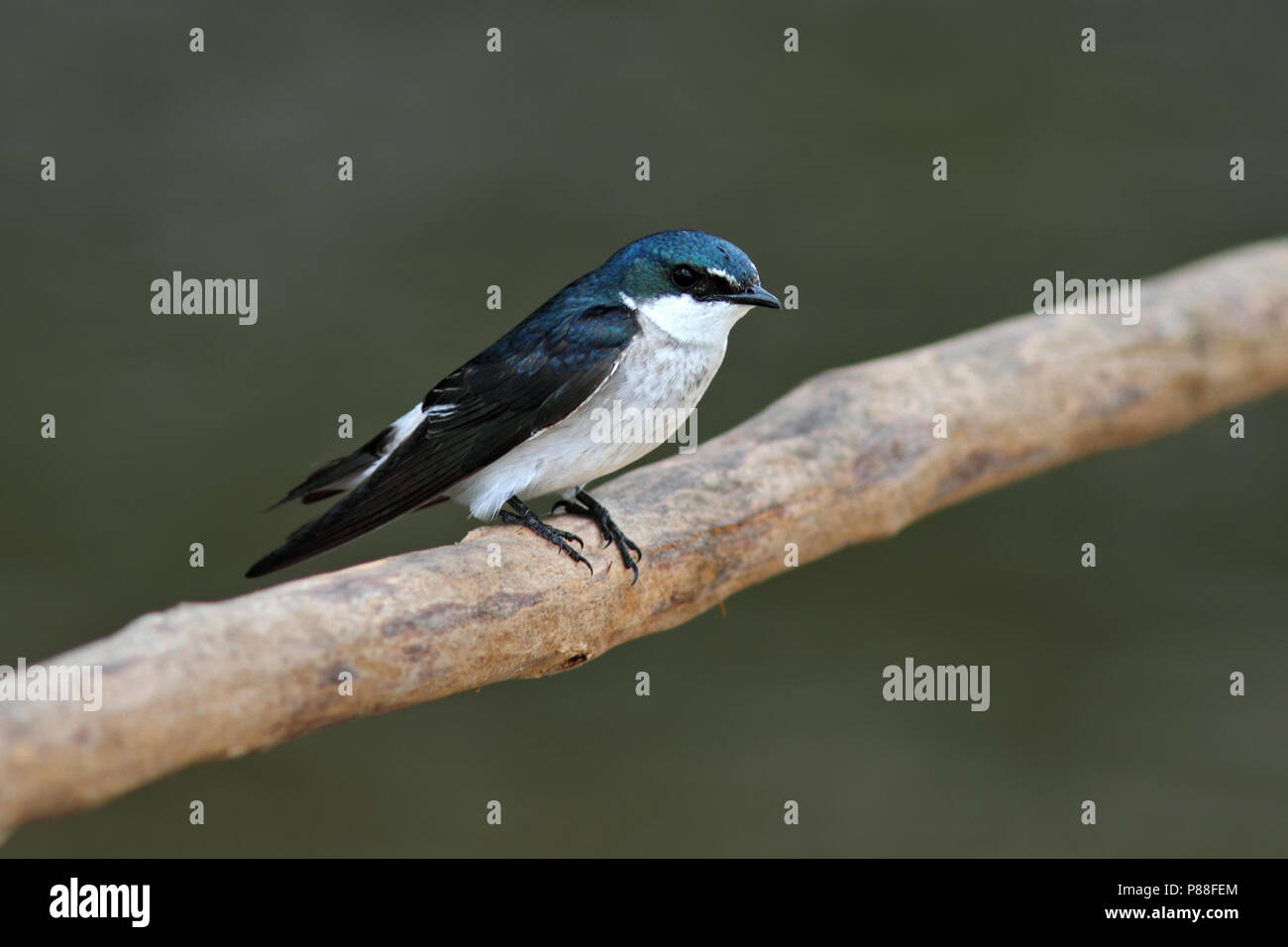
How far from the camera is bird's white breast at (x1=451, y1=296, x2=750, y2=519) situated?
6.30 feet

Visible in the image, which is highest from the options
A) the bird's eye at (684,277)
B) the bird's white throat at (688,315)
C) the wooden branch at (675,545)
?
the bird's eye at (684,277)

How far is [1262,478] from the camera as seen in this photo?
4074mm

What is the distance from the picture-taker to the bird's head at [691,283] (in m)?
1.94

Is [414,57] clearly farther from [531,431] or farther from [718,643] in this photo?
[531,431]

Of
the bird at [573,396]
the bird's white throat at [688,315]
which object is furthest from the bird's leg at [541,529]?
the bird's white throat at [688,315]

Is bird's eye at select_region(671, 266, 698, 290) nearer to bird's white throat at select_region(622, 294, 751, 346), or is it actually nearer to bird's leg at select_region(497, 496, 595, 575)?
bird's white throat at select_region(622, 294, 751, 346)

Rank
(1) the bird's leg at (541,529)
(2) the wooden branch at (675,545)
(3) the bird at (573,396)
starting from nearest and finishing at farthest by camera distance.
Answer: (2) the wooden branch at (675,545) < (1) the bird's leg at (541,529) < (3) the bird at (573,396)

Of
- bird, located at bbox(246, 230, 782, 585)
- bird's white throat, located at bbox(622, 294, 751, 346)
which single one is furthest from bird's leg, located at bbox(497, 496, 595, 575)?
bird's white throat, located at bbox(622, 294, 751, 346)

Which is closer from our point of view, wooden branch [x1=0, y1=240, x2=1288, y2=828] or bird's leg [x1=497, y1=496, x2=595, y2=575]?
wooden branch [x1=0, y1=240, x2=1288, y2=828]

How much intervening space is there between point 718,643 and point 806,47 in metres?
1.87

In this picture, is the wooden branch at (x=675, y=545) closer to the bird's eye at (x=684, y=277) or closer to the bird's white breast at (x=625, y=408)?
the bird's white breast at (x=625, y=408)

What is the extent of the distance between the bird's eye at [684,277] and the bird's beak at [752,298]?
57 mm

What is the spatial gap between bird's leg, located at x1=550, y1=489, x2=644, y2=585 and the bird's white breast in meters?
0.04

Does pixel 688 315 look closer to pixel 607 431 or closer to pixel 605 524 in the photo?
pixel 607 431
